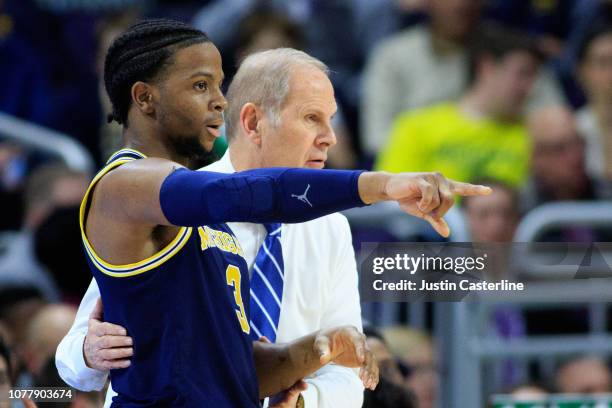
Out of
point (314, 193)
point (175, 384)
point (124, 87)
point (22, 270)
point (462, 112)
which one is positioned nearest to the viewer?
point (314, 193)

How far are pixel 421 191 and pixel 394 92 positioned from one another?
5.28 m

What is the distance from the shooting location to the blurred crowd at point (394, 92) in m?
6.68

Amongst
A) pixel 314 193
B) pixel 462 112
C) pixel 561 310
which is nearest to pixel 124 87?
pixel 314 193

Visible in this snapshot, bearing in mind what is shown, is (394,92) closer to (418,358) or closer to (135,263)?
(418,358)

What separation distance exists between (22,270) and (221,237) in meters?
3.33

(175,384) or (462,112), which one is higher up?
(462,112)

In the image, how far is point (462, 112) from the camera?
288 inches

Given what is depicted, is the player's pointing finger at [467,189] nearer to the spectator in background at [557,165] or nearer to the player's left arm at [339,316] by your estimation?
the player's left arm at [339,316]

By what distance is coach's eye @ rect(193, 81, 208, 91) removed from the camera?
2.94 meters

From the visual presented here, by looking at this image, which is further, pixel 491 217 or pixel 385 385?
pixel 491 217

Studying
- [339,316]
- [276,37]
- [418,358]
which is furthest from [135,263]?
[276,37]

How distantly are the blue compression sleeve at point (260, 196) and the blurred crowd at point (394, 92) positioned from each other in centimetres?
355

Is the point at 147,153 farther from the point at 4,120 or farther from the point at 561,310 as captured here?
the point at 4,120

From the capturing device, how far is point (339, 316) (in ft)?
11.3
